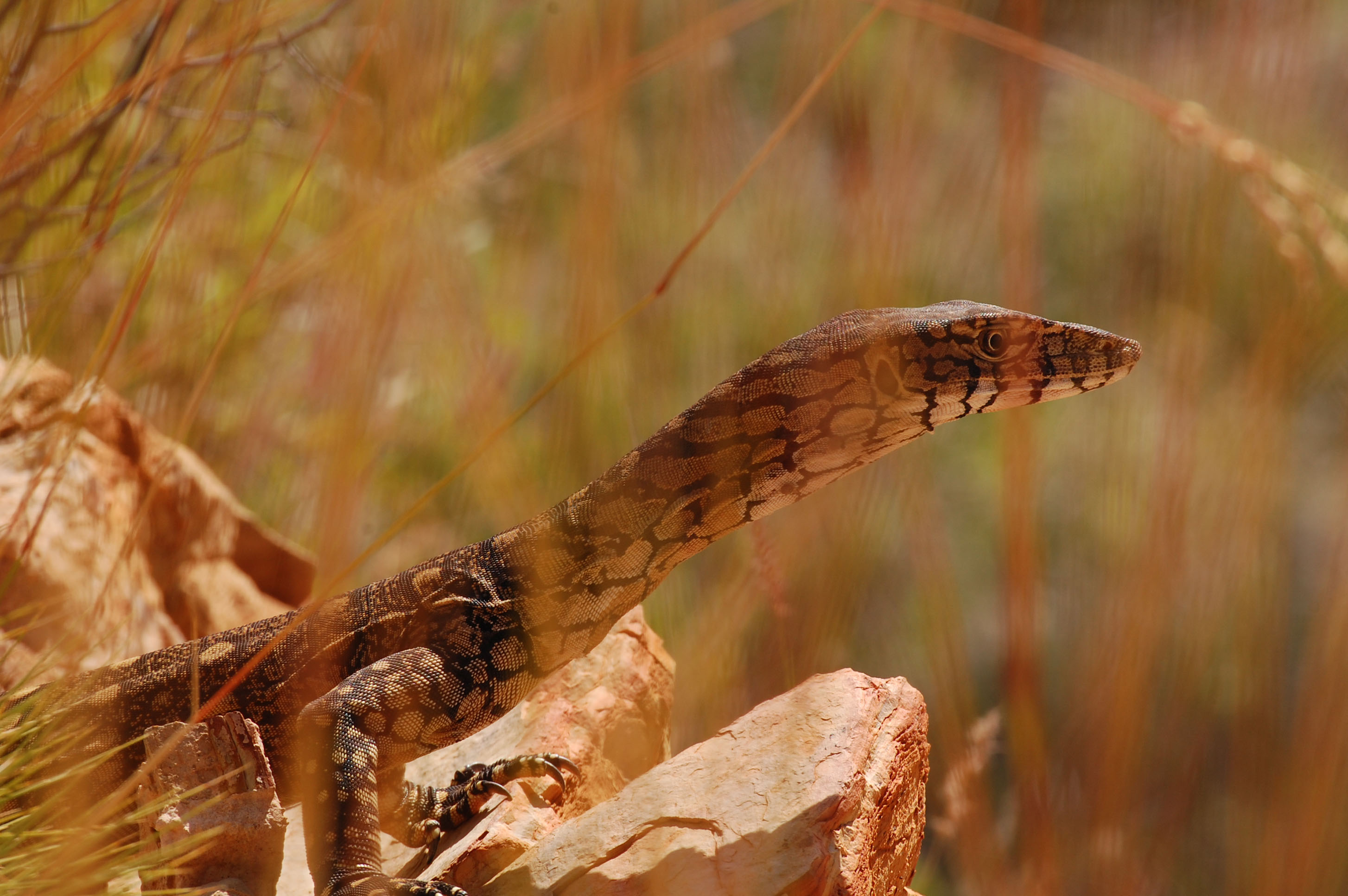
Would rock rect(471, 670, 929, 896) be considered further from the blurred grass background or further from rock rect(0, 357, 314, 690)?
rock rect(0, 357, 314, 690)

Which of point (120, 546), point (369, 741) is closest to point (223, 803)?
point (369, 741)

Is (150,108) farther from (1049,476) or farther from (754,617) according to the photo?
(1049,476)

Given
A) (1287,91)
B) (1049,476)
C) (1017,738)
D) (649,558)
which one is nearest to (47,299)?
(649,558)

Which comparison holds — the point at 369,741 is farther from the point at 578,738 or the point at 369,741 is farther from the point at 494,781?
the point at 578,738

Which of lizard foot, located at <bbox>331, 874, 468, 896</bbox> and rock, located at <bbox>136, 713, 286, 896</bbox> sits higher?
rock, located at <bbox>136, 713, 286, 896</bbox>

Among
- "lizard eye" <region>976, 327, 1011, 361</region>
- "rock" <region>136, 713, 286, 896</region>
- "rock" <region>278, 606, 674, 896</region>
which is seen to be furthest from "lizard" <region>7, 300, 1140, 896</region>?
"rock" <region>136, 713, 286, 896</region>

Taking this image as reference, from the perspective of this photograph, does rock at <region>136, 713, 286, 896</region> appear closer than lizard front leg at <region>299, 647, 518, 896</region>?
Yes
